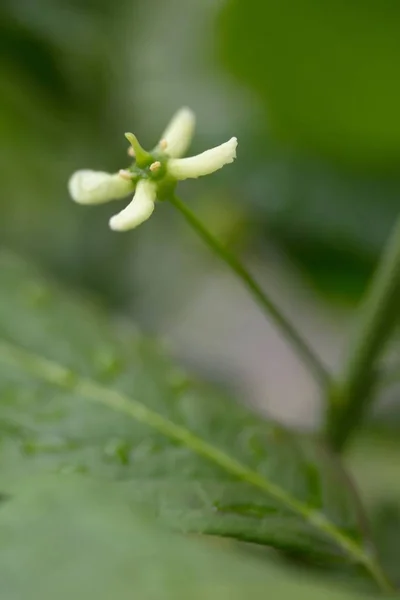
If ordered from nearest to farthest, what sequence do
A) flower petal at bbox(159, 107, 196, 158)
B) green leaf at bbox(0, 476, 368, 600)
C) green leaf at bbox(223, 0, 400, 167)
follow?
green leaf at bbox(0, 476, 368, 600)
flower petal at bbox(159, 107, 196, 158)
green leaf at bbox(223, 0, 400, 167)

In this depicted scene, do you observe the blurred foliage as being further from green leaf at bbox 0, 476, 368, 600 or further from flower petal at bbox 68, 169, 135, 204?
green leaf at bbox 0, 476, 368, 600

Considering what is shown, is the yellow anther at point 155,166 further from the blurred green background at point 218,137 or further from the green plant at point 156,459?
the blurred green background at point 218,137

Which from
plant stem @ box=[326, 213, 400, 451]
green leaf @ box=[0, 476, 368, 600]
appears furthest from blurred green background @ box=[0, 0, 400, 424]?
green leaf @ box=[0, 476, 368, 600]

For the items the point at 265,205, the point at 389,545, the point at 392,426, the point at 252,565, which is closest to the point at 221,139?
the point at 265,205

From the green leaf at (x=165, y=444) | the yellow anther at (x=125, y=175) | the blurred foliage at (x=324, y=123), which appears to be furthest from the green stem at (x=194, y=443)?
the blurred foliage at (x=324, y=123)

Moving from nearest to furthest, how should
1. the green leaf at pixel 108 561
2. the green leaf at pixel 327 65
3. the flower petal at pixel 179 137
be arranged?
1. the green leaf at pixel 108 561
2. the flower petal at pixel 179 137
3. the green leaf at pixel 327 65

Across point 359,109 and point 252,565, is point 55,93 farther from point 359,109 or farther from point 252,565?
point 252,565

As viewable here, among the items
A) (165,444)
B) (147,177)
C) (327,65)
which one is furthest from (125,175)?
(327,65)
